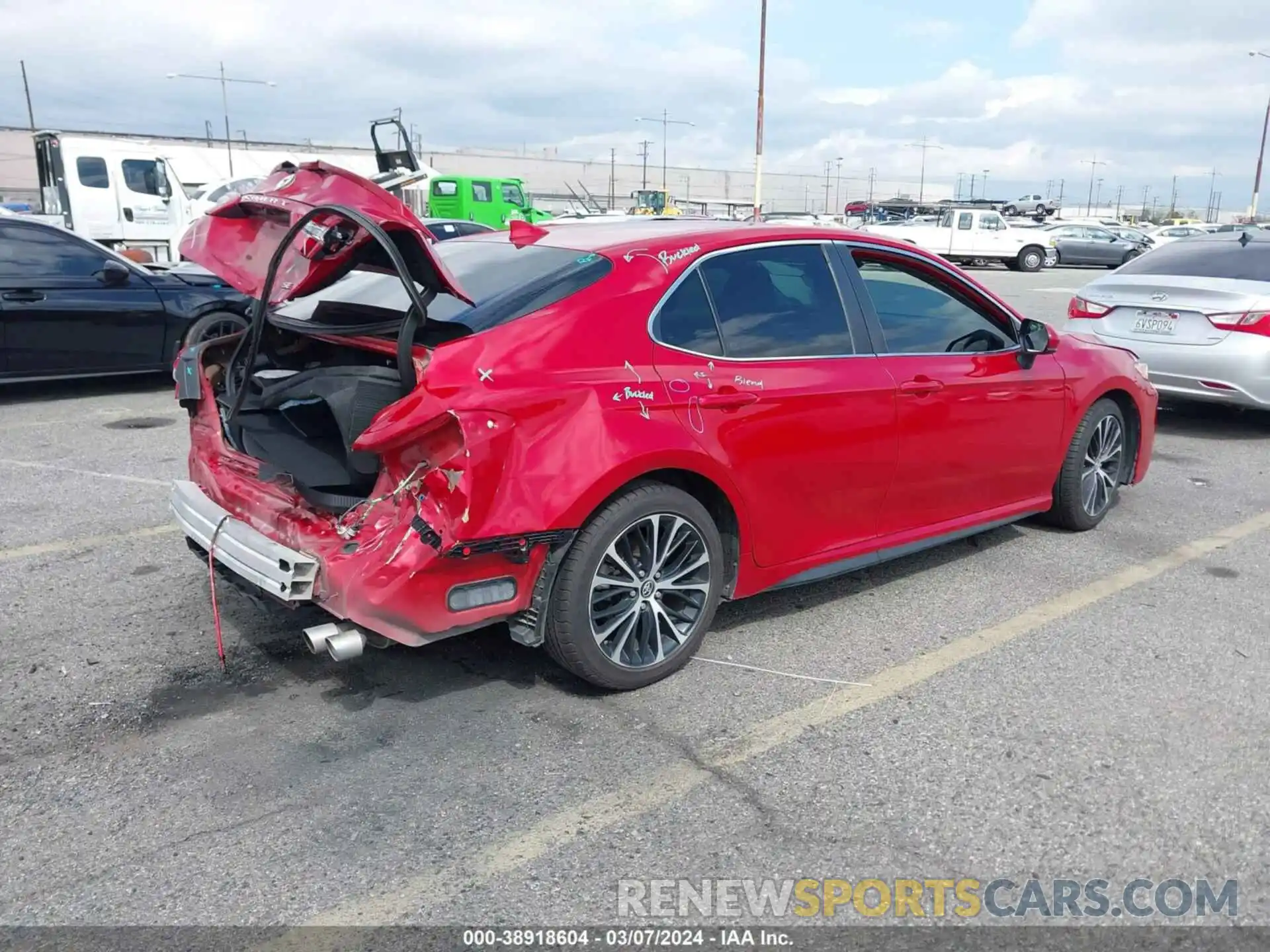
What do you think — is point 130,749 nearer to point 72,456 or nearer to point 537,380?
point 537,380

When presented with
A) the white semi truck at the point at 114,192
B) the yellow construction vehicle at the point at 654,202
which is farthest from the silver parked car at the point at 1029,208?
the white semi truck at the point at 114,192

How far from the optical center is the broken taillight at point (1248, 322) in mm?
7574

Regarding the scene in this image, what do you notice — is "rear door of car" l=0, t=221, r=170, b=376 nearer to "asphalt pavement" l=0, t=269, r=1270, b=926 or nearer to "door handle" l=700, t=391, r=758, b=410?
"asphalt pavement" l=0, t=269, r=1270, b=926

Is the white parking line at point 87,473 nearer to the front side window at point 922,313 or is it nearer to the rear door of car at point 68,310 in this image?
the rear door of car at point 68,310

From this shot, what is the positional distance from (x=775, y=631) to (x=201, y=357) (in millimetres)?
2653

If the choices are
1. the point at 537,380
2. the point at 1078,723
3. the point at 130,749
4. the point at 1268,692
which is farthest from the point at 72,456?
the point at 1268,692

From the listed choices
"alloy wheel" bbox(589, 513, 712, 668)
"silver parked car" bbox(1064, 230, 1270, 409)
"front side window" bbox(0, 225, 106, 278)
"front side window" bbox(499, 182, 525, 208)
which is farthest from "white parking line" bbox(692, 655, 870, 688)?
"front side window" bbox(499, 182, 525, 208)

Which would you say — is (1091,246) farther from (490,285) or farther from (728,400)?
(490,285)

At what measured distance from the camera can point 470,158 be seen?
80875mm

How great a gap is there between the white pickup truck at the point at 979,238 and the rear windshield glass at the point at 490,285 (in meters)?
28.7

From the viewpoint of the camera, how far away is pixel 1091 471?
5645 mm

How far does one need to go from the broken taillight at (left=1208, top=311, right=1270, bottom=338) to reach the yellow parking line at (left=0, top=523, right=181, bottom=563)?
7.23m

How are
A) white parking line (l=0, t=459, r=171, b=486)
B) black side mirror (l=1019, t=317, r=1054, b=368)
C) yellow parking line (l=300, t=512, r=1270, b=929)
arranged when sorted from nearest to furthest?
yellow parking line (l=300, t=512, r=1270, b=929) → black side mirror (l=1019, t=317, r=1054, b=368) → white parking line (l=0, t=459, r=171, b=486)

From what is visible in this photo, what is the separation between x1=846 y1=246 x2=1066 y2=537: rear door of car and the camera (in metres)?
4.46
